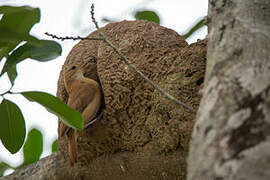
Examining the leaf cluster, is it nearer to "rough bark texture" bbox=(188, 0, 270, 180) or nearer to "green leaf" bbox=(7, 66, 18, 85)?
"green leaf" bbox=(7, 66, 18, 85)

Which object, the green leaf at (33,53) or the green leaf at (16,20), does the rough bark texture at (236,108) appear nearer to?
the green leaf at (16,20)

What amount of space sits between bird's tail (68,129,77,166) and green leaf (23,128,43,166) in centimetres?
44

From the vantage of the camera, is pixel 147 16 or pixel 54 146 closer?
pixel 147 16

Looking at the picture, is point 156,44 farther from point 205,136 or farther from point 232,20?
point 205,136

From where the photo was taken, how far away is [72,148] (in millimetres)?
2789

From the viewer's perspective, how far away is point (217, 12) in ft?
4.58

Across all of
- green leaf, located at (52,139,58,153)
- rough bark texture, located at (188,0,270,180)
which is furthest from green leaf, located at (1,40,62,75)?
green leaf, located at (52,139,58,153)

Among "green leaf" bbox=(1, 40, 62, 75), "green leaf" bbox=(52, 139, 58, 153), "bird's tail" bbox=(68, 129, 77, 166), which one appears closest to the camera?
"green leaf" bbox=(1, 40, 62, 75)

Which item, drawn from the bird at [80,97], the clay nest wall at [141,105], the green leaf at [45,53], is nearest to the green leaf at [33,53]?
the green leaf at [45,53]

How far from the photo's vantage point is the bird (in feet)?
9.27

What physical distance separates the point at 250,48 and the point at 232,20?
0.19 metres

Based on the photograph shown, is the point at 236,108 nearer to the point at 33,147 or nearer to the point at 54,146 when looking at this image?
the point at 33,147

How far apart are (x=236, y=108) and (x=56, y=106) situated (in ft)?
3.87

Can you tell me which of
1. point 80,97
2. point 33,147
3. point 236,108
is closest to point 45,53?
point 80,97
